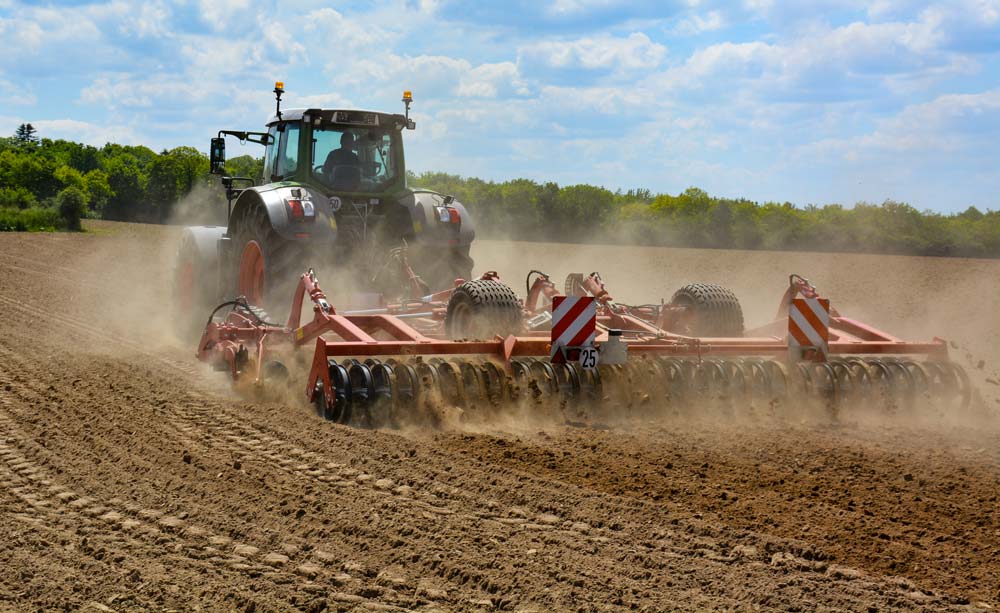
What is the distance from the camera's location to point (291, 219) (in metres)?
8.94

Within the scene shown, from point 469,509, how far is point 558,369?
264 cm

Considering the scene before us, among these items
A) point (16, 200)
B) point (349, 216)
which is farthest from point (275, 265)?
point (16, 200)

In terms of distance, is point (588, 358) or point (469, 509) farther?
point (588, 358)

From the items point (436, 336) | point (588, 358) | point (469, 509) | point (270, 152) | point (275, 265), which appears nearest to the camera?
point (469, 509)

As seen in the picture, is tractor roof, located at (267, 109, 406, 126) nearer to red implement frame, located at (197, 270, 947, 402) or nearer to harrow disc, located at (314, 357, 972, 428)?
red implement frame, located at (197, 270, 947, 402)

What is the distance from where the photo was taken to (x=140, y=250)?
2739 centimetres

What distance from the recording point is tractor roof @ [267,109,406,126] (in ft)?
31.7

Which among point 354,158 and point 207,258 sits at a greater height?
point 354,158

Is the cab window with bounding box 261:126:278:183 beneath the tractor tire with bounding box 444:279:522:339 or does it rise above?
above

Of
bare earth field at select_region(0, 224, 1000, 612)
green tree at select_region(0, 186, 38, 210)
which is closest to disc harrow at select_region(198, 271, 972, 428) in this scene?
bare earth field at select_region(0, 224, 1000, 612)

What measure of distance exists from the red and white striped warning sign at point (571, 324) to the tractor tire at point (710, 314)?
1.96 meters

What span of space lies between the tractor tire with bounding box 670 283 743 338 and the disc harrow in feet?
2.00

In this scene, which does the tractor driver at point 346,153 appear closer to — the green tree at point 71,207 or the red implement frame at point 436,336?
the red implement frame at point 436,336

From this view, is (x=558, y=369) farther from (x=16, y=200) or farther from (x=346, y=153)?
(x=16, y=200)
